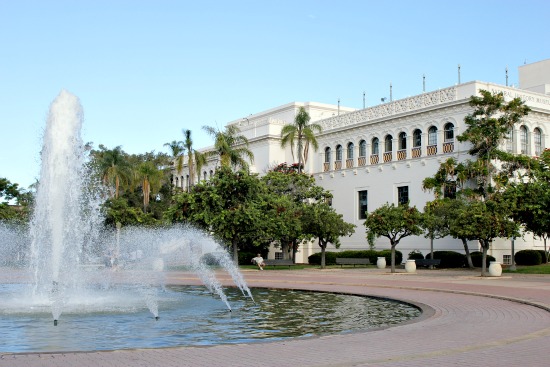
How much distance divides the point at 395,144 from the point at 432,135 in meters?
3.58

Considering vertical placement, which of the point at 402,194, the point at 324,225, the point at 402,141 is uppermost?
Answer: the point at 402,141

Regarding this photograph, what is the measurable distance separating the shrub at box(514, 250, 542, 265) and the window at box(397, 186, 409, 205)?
9.72 metres

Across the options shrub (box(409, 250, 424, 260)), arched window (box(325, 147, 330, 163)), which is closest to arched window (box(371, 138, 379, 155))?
arched window (box(325, 147, 330, 163))

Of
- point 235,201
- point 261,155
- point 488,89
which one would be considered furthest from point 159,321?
point 261,155

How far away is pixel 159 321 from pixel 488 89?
35313mm

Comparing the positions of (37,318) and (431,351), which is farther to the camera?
(37,318)

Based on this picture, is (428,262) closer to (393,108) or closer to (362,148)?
(393,108)

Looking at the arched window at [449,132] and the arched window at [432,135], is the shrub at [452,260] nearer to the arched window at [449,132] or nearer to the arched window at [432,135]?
the arched window at [449,132]

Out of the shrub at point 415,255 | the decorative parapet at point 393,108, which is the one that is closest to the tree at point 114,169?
the decorative parapet at point 393,108

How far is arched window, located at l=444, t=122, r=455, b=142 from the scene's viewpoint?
44875 mm

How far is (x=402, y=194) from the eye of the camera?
49219mm

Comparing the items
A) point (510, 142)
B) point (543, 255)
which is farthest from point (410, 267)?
point (510, 142)

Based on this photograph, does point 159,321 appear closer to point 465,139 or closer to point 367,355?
point 367,355

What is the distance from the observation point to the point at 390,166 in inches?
1962
